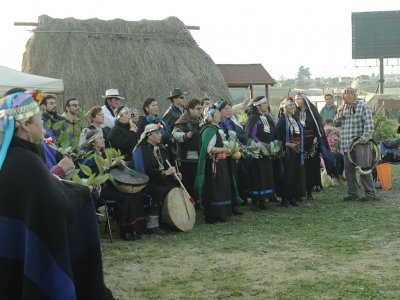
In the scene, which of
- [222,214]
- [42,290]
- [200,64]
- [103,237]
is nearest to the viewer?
[42,290]

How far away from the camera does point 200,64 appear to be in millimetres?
18938

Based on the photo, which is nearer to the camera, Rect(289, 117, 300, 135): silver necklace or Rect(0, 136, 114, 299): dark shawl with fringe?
Rect(0, 136, 114, 299): dark shawl with fringe

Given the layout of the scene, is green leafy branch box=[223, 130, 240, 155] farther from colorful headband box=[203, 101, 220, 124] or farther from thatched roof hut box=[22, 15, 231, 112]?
thatched roof hut box=[22, 15, 231, 112]

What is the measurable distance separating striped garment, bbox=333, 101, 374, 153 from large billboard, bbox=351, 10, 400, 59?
153 ft

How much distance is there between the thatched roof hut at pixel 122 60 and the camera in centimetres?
1611

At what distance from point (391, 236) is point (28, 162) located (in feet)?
17.8

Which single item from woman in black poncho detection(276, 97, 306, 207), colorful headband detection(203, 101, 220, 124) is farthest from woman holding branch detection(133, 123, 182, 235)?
woman in black poncho detection(276, 97, 306, 207)

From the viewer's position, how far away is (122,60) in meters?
17.5

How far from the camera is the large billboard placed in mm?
54344

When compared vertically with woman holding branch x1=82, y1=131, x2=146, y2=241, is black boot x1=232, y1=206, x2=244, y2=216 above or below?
below

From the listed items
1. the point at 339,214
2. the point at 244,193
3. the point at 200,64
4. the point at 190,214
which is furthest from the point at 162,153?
the point at 200,64

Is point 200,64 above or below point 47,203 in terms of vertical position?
above

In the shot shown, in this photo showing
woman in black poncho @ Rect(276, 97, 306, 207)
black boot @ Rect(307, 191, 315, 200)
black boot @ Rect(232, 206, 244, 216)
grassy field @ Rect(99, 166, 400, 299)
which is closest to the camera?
grassy field @ Rect(99, 166, 400, 299)

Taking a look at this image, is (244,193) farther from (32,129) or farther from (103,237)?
(32,129)
